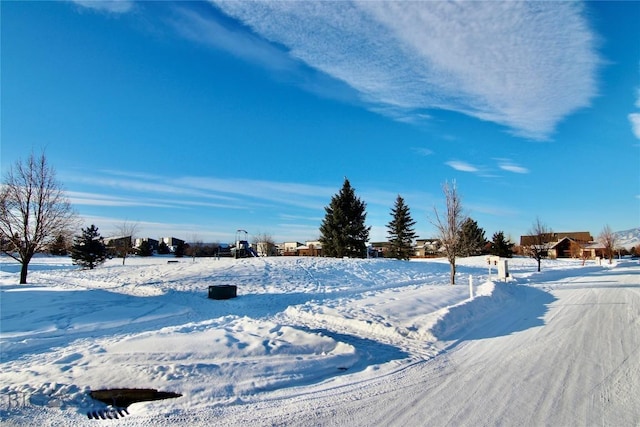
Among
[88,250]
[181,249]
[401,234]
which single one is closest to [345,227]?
[401,234]

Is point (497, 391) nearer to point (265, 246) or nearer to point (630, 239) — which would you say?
point (265, 246)

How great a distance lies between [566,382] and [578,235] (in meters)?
118

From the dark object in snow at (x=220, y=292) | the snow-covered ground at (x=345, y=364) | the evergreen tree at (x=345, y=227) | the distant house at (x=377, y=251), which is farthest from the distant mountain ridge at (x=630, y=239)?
the dark object in snow at (x=220, y=292)

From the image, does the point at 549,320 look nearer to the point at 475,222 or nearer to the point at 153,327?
the point at 153,327

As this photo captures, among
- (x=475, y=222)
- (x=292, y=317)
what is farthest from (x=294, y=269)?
(x=475, y=222)

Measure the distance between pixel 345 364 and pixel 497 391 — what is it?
A: 96.7 inches

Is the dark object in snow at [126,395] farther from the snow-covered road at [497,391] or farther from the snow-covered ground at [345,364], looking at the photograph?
the snow-covered road at [497,391]

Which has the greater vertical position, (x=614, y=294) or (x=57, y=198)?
(x=57, y=198)

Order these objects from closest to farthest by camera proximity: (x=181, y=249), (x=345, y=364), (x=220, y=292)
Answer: (x=345, y=364)
(x=220, y=292)
(x=181, y=249)

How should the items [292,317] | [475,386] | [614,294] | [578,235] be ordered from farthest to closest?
[578,235], [614,294], [292,317], [475,386]

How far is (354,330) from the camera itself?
9367mm

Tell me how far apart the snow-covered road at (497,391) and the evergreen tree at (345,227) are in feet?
97.5

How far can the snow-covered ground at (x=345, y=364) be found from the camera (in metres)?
4.49

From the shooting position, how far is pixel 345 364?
20.9 feet
